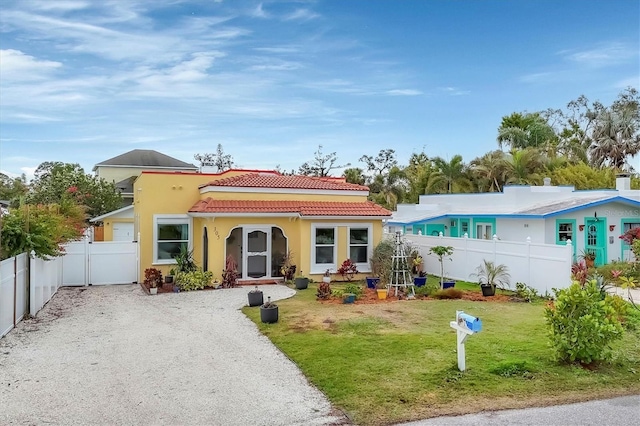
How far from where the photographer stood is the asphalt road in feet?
18.7

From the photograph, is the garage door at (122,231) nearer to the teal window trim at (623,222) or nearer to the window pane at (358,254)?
the window pane at (358,254)

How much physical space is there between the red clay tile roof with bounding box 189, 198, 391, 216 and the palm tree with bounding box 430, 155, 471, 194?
20345 millimetres

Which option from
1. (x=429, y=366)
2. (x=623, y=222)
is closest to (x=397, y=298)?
(x=429, y=366)

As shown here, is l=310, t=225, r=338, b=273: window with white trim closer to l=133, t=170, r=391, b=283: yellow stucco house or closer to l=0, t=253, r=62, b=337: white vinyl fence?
l=133, t=170, r=391, b=283: yellow stucco house

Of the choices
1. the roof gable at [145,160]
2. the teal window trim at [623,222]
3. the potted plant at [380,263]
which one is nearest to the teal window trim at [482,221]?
the teal window trim at [623,222]

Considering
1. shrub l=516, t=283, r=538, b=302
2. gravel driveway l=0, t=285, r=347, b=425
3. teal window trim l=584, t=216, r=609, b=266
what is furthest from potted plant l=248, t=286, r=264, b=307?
teal window trim l=584, t=216, r=609, b=266

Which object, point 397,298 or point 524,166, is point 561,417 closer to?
point 397,298

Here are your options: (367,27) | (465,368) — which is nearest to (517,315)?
(465,368)

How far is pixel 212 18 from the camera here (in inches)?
607

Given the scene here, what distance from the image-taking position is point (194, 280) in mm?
16188

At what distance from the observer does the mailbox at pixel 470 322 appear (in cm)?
707

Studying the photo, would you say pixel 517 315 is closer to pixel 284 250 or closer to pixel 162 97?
pixel 284 250

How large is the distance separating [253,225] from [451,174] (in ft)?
78.5

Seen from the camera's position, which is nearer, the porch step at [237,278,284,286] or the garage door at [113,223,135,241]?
the porch step at [237,278,284,286]
